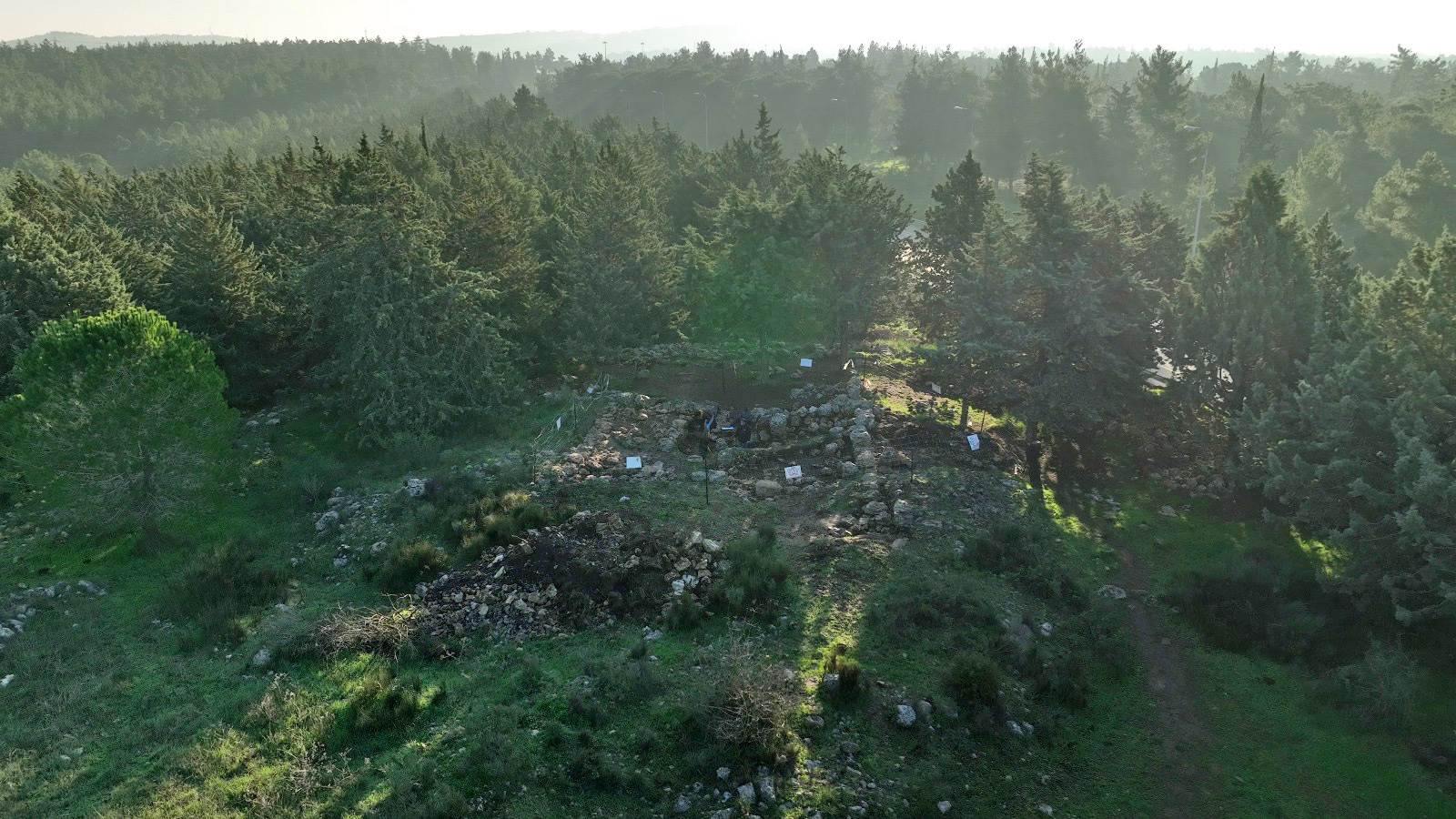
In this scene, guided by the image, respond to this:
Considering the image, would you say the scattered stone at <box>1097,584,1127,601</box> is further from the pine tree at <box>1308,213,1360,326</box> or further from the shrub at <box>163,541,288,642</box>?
the shrub at <box>163,541,288,642</box>

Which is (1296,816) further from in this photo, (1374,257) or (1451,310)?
(1374,257)

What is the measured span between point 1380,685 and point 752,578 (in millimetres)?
12250

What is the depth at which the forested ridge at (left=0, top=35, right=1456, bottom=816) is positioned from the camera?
645 inches

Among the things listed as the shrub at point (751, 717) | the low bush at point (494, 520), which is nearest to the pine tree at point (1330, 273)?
the shrub at point (751, 717)

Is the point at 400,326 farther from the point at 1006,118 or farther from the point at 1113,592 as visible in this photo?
the point at 1006,118

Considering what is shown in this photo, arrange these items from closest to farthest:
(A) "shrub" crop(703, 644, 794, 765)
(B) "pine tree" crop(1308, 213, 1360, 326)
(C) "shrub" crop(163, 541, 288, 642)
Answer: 1. (A) "shrub" crop(703, 644, 794, 765)
2. (C) "shrub" crop(163, 541, 288, 642)
3. (B) "pine tree" crop(1308, 213, 1360, 326)

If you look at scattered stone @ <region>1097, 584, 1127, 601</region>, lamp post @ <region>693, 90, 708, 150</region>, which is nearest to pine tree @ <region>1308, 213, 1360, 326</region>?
scattered stone @ <region>1097, 584, 1127, 601</region>

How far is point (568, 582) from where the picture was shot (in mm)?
18344

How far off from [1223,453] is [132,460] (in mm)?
31884

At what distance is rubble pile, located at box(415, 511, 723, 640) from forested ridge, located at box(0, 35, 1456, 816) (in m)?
0.40

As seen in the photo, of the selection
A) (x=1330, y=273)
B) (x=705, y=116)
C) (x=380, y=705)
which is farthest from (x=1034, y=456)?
(x=705, y=116)

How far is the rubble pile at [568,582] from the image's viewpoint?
17641 mm

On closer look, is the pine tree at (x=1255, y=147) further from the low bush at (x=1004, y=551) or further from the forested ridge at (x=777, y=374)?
the low bush at (x=1004, y=551)

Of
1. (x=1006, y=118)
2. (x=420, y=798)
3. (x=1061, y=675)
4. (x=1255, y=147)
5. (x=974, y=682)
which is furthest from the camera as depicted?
(x=1006, y=118)
